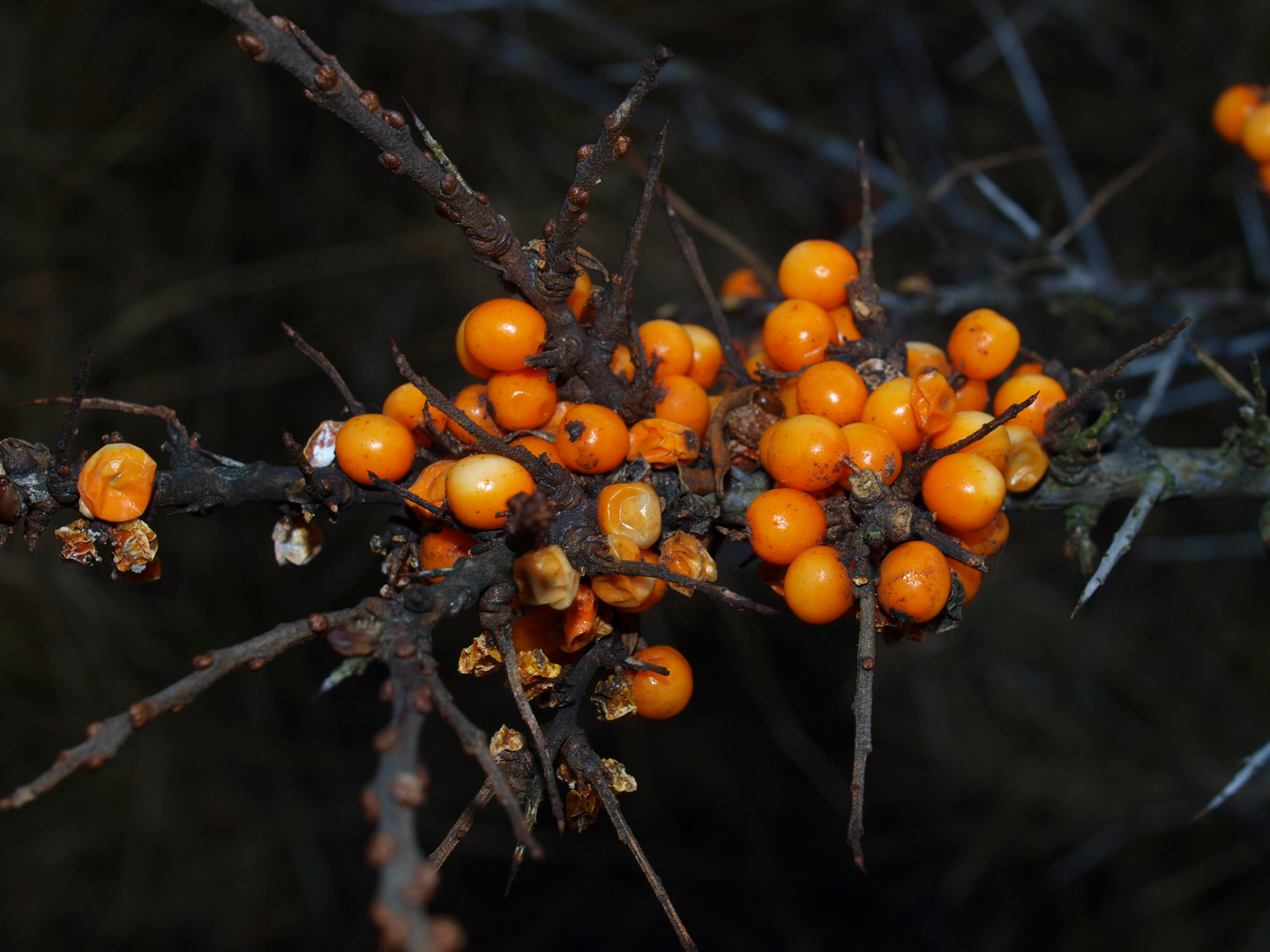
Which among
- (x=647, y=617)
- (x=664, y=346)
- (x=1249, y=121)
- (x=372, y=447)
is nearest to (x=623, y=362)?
(x=664, y=346)

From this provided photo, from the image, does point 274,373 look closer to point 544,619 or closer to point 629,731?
point 629,731

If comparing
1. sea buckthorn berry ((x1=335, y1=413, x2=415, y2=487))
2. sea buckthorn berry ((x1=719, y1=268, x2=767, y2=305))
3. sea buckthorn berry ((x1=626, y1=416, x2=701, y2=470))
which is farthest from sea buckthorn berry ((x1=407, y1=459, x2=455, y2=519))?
sea buckthorn berry ((x1=719, y1=268, x2=767, y2=305))

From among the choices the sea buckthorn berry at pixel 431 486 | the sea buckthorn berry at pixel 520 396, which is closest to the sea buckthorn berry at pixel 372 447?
the sea buckthorn berry at pixel 431 486

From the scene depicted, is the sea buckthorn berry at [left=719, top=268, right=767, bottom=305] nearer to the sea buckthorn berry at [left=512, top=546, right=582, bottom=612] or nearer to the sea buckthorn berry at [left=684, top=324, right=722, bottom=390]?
the sea buckthorn berry at [left=684, top=324, right=722, bottom=390]

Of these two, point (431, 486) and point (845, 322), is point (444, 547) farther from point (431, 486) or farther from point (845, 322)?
point (845, 322)

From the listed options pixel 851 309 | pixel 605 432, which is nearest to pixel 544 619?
pixel 605 432
